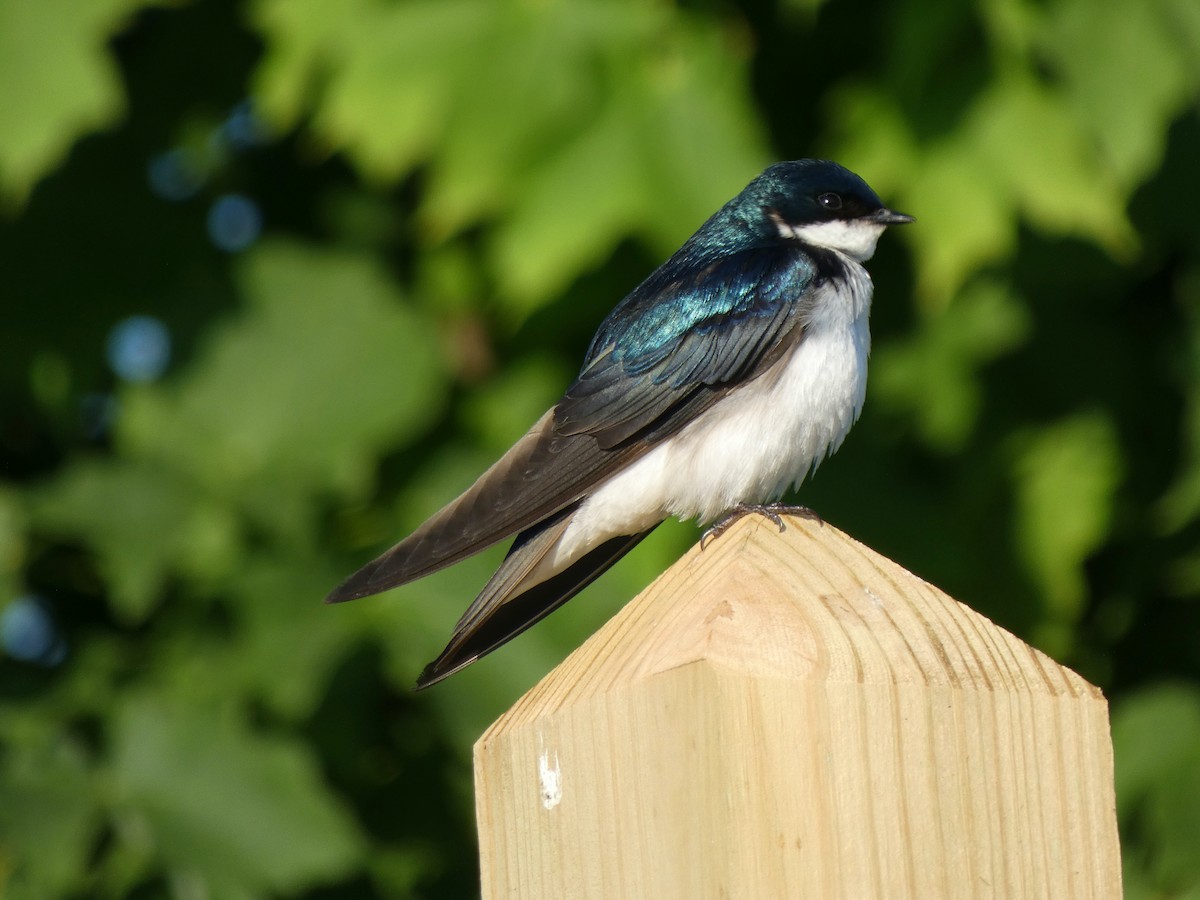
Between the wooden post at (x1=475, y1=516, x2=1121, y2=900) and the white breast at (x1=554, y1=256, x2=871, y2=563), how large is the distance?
1.01m

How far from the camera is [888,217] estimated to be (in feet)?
7.77

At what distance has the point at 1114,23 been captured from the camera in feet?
7.43

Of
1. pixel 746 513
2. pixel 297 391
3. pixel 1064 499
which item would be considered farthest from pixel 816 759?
pixel 297 391

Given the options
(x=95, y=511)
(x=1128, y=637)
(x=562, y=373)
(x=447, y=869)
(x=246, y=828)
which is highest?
(x=95, y=511)

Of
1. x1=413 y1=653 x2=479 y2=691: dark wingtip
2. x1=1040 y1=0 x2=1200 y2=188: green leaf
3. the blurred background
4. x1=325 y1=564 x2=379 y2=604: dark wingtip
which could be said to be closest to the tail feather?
x1=413 y1=653 x2=479 y2=691: dark wingtip

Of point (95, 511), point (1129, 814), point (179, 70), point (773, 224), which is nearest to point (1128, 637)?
point (1129, 814)

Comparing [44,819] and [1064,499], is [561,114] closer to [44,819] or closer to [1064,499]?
[1064,499]

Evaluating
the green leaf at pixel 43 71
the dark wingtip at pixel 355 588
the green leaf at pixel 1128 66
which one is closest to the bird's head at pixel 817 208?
the green leaf at pixel 1128 66

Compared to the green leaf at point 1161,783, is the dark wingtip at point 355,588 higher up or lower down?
higher up

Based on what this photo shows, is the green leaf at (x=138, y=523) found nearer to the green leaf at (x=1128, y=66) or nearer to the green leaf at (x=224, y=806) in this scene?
the green leaf at (x=224, y=806)

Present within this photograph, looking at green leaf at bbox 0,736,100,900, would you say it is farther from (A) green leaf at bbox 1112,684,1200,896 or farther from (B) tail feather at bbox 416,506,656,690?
(A) green leaf at bbox 1112,684,1200,896

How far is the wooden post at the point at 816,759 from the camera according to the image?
949 mm

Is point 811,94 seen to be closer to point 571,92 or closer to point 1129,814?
point 571,92

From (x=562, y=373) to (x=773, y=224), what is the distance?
1.59 feet
